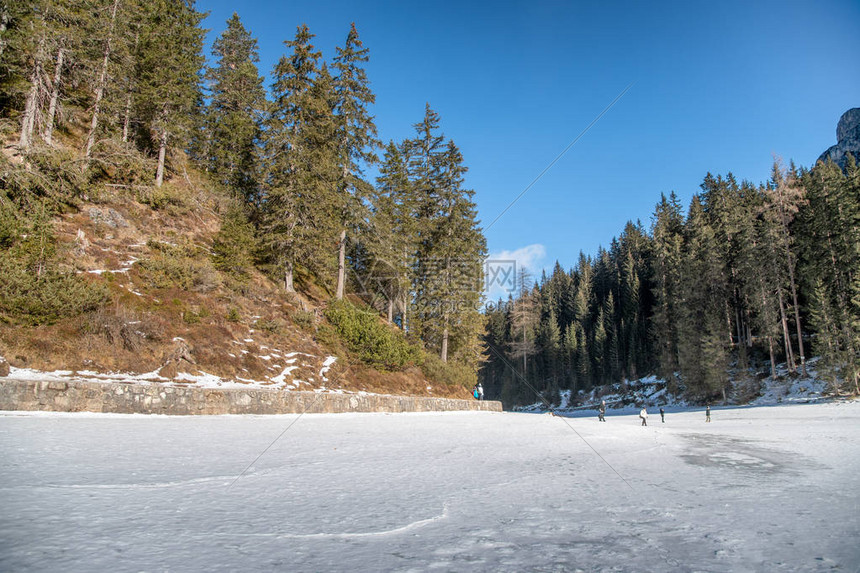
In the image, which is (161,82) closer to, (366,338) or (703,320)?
(366,338)

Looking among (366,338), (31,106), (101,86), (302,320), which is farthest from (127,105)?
(366,338)

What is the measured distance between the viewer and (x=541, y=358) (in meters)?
88.1

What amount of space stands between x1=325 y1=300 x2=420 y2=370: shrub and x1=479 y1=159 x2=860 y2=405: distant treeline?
42.3 ft

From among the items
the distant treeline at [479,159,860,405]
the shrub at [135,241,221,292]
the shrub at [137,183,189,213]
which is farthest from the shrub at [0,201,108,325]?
the distant treeline at [479,159,860,405]

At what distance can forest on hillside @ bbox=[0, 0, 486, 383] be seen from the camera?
626 inches

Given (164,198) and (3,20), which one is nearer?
(3,20)

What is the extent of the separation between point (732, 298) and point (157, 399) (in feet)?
190

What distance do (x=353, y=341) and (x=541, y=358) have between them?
74037 millimetres

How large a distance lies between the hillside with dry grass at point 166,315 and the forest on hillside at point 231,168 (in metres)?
0.35

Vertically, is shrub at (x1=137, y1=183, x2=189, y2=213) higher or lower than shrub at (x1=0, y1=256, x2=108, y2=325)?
higher

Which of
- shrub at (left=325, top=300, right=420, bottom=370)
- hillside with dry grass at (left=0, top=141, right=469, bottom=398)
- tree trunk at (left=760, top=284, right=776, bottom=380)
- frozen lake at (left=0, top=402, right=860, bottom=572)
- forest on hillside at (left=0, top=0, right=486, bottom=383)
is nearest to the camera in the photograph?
frozen lake at (left=0, top=402, right=860, bottom=572)

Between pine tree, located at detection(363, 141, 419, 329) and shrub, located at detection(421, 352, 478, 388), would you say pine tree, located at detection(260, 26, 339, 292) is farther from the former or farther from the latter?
shrub, located at detection(421, 352, 478, 388)

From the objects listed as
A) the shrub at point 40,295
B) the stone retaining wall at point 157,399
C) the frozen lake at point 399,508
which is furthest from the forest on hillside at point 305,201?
the frozen lake at point 399,508

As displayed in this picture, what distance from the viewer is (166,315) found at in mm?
14781
